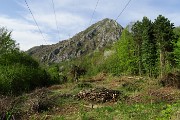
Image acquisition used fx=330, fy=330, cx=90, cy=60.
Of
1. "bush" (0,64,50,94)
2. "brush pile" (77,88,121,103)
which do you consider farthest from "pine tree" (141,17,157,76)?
"brush pile" (77,88,121,103)

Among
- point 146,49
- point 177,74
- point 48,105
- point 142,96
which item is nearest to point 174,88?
point 177,74

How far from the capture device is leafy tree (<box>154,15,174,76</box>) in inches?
2019

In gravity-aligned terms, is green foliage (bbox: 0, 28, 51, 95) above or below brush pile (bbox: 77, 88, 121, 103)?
above

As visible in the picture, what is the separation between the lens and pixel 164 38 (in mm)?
51875

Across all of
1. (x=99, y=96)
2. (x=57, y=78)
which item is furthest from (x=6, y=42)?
(x=99, y=96)

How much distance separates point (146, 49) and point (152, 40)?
2.20 meters

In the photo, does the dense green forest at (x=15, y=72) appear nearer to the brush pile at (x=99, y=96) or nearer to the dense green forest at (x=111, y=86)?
the dense green forest at (x=111, y=86)

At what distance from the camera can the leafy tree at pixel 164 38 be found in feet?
168

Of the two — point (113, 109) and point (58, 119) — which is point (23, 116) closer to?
point (58, 119)

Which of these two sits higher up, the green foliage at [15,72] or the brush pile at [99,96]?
the green foliage at [15,72]

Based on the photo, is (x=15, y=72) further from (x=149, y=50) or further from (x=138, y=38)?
(x=138, y=38)

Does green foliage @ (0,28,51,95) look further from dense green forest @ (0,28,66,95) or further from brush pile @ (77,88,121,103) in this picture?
brush pile @ (77,88,121,103)

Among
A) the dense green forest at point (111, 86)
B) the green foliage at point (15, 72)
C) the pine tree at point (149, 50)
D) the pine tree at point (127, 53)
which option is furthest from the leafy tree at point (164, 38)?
the green foliage at point (15, 72)

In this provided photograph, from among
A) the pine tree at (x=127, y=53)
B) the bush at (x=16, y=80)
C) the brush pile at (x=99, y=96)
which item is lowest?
the brush pile at (x=99, y=96)
